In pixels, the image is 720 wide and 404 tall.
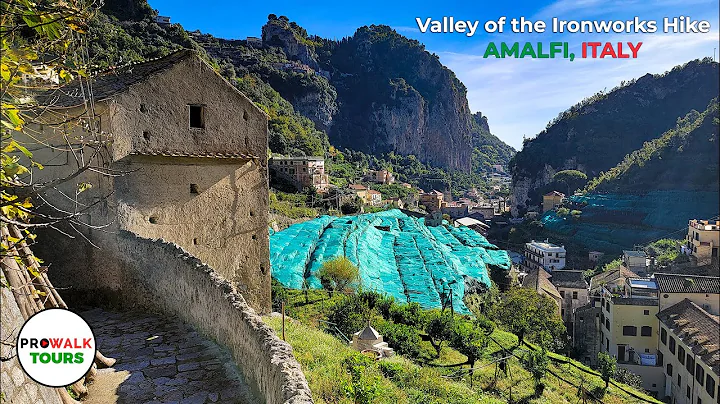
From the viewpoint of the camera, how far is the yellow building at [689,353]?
62.1 feet

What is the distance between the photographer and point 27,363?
9.25 ft

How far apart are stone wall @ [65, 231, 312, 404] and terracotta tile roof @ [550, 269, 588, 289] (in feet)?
117

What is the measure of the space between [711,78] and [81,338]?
10573 centimetres

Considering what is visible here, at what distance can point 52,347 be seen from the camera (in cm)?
285

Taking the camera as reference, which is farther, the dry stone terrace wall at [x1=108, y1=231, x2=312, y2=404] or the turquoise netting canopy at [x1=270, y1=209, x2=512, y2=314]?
the turquoise netting canopy at [x1=270, y1=209, x2=512, y2=314]

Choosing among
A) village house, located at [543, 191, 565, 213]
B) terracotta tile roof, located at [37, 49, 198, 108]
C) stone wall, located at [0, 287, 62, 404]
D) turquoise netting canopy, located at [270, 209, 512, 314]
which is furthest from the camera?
village house, located at [543, 191, 565, 213]

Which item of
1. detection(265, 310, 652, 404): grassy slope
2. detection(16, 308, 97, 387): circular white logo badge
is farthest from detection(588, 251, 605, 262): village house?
detection(16, 308, 97, 387): circular white logo badge

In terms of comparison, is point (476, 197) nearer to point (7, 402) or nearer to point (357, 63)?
point (357, 63)

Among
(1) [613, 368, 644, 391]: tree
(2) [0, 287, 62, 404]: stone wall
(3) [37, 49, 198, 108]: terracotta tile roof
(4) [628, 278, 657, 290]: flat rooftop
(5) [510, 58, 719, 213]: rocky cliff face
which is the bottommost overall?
(1) [613, 368, 644, 391]: tree

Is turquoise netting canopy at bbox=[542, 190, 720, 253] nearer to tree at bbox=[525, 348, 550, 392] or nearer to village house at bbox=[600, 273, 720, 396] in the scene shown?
village house at bbox=[600, 273, 720, 396]

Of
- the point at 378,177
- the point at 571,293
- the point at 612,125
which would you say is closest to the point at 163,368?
the point at 571,293

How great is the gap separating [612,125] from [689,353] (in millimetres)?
81960

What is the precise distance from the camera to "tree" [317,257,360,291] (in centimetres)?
2458

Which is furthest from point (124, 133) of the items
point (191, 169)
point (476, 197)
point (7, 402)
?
point (476, 197)
